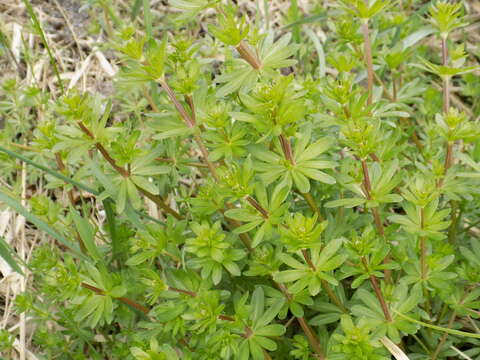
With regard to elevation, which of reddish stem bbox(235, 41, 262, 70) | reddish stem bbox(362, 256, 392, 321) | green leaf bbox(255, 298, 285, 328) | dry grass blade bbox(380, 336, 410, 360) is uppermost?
reddish stem bbox(235, 41, 262, 70)

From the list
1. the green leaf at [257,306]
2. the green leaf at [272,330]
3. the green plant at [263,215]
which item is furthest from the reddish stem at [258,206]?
the green leaf at [272,330]

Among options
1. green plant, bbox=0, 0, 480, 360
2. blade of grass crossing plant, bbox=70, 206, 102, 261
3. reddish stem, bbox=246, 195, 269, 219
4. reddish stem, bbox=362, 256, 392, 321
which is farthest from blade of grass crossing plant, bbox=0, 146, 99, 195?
reddish stem, bbox=362, 256, 392, 321

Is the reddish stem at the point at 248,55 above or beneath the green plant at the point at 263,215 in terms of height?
above

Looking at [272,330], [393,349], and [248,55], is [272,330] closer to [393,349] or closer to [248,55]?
[393,349]

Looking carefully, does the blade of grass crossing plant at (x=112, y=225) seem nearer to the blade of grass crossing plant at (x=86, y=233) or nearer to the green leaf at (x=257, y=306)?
the blade of grass crossing plant at (x=86, y=233)

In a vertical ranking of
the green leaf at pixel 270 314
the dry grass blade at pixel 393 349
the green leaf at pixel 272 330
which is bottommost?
the dry grass blade at pixel 393 349

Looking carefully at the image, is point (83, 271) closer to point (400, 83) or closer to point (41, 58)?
point (41, 58)

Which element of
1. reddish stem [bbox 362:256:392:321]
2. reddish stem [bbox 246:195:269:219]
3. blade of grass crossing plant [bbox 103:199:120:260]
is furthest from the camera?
blade of grass crossing plant [bbox 103:199:120:260]

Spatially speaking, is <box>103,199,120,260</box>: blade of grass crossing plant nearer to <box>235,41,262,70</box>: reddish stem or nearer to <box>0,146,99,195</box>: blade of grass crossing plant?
<box>0,146,99,195</box>: blade of grass crossing plant

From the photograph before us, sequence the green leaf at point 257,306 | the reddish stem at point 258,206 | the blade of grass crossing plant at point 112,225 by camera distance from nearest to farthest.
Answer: the reddish stem at point 258,206
the green leaf at point 257,306
the blade of grass crossing plant at point 112,225

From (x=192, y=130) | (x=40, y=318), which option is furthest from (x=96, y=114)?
(x=40, y=318)

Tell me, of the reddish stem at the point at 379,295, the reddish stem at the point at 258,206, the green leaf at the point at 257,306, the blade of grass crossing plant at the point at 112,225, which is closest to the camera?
the reddish stem at the point at 258,206
